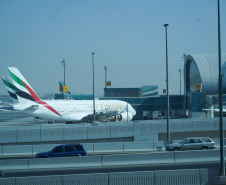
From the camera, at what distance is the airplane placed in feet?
152

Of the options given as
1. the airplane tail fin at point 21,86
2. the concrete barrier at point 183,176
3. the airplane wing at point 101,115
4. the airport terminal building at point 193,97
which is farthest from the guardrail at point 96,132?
the airport terminal building at point 193,97

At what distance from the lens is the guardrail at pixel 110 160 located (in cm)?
2095

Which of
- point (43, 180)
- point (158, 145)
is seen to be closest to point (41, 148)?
point (158, 145)

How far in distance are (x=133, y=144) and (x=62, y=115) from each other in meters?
24.5

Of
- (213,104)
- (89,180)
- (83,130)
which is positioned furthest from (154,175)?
(213,104)

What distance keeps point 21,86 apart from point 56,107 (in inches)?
254

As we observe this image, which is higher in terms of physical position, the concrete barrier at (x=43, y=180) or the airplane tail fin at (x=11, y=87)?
the airplane tail fin at (x=11, y=87)

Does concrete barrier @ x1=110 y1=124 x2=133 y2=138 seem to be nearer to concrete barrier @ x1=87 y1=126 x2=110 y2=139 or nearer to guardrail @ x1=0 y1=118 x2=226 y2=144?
guardrail @ x1=0 y1=118 x2=226 y2=144

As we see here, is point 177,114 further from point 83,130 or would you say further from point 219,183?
point 219,183

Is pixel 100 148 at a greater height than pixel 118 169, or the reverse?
pixel 100 148

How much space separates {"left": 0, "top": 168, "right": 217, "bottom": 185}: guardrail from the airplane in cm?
3390

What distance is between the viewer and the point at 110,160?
21438mm

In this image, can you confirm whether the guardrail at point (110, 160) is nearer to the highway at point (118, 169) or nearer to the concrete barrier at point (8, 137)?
the highway at point (118, 169)

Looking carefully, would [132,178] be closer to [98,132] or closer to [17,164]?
[17,164]
